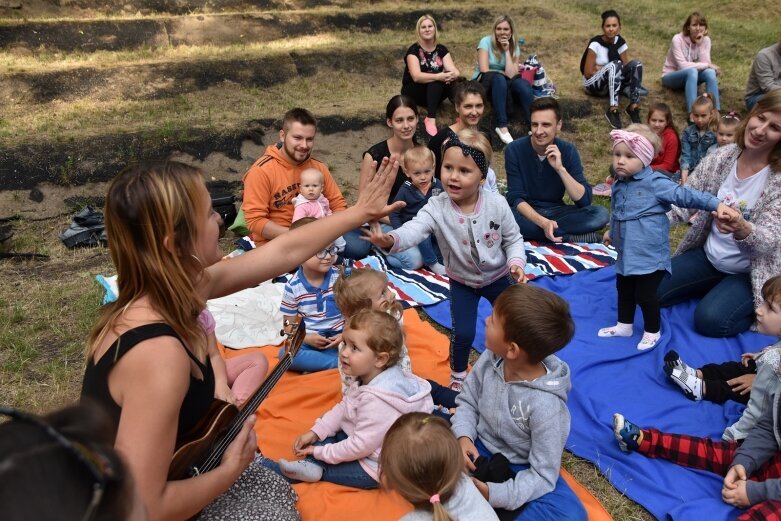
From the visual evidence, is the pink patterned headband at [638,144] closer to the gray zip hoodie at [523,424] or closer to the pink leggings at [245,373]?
the gray zip hoodie at [523,424]

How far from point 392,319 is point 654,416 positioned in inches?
68.6

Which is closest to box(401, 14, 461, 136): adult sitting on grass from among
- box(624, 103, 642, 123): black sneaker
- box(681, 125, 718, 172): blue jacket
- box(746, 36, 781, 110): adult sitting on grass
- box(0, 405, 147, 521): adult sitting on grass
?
box(624, 103, 642, 123): black sneaker

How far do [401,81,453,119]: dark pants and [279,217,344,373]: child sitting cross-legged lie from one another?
470 cm

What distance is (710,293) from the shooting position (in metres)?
4.36

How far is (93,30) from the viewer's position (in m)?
9.38

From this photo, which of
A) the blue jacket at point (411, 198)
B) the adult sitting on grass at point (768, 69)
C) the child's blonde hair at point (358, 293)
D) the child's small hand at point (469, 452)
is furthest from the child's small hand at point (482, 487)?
the adult sitting on grass at point (768, 69)

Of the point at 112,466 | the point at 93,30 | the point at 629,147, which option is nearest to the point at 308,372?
the point at 629,147

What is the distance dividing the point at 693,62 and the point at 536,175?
5.67 metres

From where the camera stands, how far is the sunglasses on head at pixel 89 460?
65cm

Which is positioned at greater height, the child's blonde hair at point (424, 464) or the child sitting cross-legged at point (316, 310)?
the child's blonde hair at point (424, 464)

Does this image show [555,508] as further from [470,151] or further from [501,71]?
[501,71]

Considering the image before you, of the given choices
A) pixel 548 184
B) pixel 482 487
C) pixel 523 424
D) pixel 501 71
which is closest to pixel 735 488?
pixel 523 424

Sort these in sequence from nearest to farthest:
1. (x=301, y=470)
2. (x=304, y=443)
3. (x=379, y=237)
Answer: (x=301, y=470)
(x=304, y=443)
(x=379, y=237)

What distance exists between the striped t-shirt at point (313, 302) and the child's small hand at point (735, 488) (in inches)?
90.1
